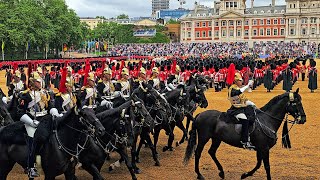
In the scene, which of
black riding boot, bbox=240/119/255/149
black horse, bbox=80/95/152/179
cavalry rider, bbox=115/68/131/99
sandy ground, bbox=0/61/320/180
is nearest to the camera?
black horse, bbox=80/95/152/179

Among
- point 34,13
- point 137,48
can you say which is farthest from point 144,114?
point 137,48

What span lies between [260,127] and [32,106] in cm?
502

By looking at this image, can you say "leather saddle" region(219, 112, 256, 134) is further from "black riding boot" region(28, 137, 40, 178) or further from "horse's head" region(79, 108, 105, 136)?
"black riding boot" region(28, 137, 40, 178)

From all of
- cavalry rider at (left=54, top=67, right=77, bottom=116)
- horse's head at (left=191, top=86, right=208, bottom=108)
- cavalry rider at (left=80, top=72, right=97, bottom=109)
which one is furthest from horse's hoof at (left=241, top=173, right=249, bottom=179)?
cavalry rider at (left=54, top=67, right=77, bottom=116)

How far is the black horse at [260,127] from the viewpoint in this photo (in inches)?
384

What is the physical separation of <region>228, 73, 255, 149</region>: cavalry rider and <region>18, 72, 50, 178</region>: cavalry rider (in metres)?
4.21

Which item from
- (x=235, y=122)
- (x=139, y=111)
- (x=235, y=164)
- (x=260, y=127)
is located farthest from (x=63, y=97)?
(x=235, y=164)

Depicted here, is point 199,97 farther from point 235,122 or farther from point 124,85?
point 235,122

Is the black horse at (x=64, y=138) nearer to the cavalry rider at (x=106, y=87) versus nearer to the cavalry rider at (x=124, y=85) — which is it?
the cavalry rider at (x=106, y=87)

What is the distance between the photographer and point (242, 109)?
999cm

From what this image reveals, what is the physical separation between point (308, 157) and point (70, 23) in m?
63.7

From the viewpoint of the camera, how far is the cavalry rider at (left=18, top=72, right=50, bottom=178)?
8.38 meters

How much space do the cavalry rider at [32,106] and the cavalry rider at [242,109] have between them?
13.8 ft

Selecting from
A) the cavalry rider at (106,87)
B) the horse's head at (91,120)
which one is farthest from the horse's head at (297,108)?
the cavalry rider at (106,87)
